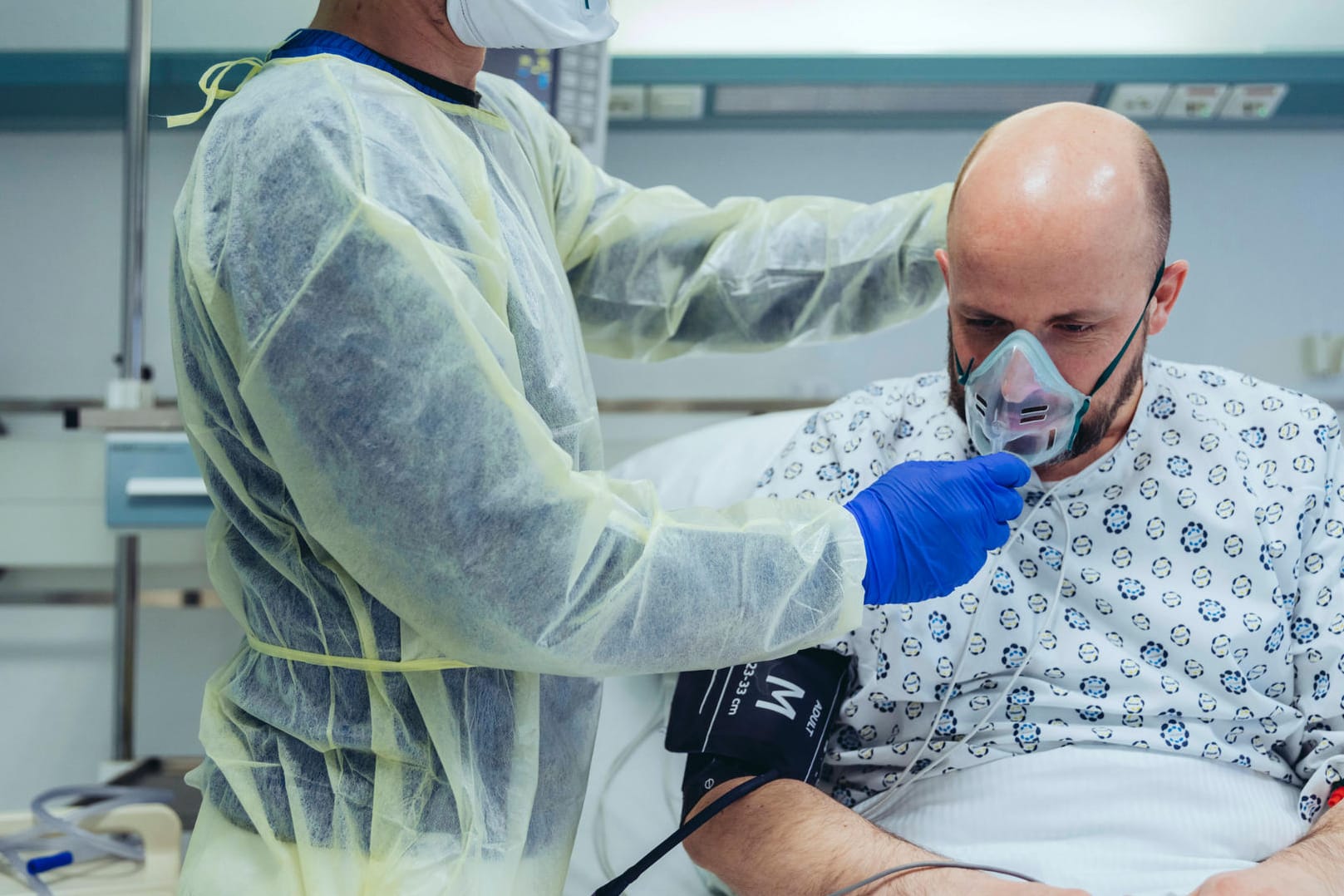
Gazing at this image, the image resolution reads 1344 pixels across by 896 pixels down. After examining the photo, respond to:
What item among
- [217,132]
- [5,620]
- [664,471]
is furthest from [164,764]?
[217,132]

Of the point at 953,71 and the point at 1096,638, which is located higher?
the point at 953,71

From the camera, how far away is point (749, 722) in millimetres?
1132

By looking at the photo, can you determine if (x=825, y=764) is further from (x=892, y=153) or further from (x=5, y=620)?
(x=5, y=620)

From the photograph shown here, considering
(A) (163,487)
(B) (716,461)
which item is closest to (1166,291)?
(B) (716,461)

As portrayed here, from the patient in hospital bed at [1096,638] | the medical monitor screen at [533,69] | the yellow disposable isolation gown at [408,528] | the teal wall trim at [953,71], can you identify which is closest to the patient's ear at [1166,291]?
the patient in hospital bed at [1096,638]

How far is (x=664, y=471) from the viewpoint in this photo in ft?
5.88

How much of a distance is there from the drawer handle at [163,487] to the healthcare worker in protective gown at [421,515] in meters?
1.05

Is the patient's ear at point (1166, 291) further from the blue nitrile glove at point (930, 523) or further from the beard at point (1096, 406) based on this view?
the blue nitrile glove at point (930, 523)

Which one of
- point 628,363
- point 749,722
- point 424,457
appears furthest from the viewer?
point 628,363

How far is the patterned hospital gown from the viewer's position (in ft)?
3.91

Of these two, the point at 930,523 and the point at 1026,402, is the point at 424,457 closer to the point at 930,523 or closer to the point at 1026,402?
the point at 930,523

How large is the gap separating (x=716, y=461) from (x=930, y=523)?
0.83m

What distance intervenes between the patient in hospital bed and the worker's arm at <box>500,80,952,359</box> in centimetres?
17

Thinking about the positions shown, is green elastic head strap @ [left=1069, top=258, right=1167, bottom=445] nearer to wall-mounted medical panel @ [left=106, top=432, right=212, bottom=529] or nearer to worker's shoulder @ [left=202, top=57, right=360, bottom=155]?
worker's shoulder @ [left=202, top=57, right=360, bottom=155]
